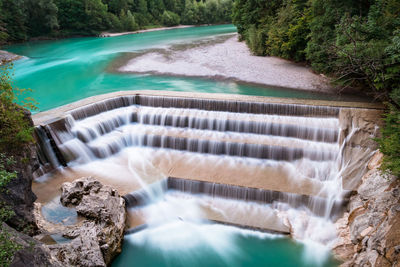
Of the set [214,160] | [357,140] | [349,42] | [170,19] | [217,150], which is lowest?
[214,160]

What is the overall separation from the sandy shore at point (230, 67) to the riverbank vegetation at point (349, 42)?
855 mm

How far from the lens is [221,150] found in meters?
10.2

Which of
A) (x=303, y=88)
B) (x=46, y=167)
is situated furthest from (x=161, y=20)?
(x=46, y=167)

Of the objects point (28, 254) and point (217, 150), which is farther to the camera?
point (217, 150)

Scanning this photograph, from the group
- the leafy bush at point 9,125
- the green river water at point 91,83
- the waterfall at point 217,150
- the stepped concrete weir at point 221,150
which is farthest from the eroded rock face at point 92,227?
the green river water at point 91,83

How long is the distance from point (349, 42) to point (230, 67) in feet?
29.5

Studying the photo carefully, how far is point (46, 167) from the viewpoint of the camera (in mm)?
8773

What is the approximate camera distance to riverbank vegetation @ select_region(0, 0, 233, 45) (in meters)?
38.5

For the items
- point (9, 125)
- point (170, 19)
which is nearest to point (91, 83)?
point (9, 125)

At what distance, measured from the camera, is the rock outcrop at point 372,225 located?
17.2ft

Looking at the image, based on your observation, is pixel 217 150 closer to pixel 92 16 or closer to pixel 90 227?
pixel 90 227

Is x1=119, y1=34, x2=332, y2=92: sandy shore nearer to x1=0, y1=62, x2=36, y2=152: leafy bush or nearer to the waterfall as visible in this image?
the waterfall

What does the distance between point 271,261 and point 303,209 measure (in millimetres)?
1887

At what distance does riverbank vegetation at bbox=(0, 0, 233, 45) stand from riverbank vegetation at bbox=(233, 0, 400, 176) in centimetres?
2264
